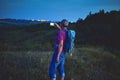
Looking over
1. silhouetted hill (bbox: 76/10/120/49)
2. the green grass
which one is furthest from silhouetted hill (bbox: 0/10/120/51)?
the green grass

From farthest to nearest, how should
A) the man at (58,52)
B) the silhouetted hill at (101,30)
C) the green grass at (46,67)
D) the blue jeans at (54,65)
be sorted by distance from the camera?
the silhouetted hill at (101,30)
the green grass at (46,67)
the blue jeans at (54,65)
the man at (58,52)

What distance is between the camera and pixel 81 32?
32.4 meters

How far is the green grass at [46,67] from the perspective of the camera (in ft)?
38.4

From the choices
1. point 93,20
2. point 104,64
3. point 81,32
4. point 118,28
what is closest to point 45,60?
point 104,64

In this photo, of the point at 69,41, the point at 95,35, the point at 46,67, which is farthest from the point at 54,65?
the point at 95,35

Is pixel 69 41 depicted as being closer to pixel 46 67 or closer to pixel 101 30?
pixel 46 67

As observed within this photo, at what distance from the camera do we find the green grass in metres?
11.7

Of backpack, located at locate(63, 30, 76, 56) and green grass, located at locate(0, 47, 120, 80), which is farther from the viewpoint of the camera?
green grass, located at locate(0, 47, 120, 80)

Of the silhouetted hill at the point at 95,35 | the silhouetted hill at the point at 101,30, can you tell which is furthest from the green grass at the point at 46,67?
the silhouetted hill at the point at 101,30

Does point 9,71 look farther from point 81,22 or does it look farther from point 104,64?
point 81,22

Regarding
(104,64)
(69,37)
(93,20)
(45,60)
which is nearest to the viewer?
(69,37)

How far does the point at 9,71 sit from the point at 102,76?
373 centimetres

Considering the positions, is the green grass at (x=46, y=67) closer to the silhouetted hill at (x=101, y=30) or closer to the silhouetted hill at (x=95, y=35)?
the silhouetted hill at (x=95, y=35)

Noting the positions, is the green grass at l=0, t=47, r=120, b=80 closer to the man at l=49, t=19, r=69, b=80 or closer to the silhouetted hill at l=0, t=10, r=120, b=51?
the man at l=49, t=19, r=69, b=80
